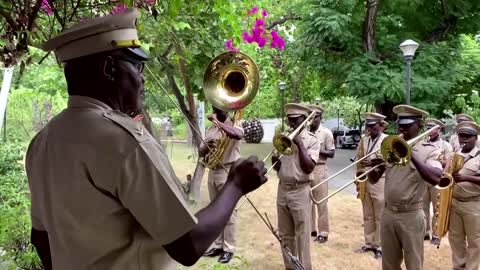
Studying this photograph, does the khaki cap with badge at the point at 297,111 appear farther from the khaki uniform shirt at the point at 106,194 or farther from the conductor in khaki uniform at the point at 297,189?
the khaki uniform shirt at the point at 106,194

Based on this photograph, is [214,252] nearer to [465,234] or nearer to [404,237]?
[404,237]

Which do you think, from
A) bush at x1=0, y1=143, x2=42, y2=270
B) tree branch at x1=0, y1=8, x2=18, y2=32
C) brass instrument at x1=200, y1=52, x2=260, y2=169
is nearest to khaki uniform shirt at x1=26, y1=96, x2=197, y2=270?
brass instrument at x1=200, y1=52, x2=260, y2=169

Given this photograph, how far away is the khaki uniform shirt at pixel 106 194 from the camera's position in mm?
1260

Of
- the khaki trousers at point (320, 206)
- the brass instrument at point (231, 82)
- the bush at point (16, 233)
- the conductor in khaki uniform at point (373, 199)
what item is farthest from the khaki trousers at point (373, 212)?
the bush at point (16, 233)

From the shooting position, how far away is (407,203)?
4.20 meters

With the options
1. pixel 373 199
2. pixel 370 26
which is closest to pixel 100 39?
pixel 373 199

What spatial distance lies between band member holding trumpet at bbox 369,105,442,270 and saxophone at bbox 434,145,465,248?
78 centimetres

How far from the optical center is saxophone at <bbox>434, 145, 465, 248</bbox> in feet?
16.0

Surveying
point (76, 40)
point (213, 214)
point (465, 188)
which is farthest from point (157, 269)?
point (465, 188)

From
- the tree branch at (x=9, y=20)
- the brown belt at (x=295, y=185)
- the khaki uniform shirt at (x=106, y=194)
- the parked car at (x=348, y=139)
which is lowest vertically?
the parked car at (x=348, y=139)

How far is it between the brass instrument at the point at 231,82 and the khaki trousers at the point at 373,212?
4072 millimetres

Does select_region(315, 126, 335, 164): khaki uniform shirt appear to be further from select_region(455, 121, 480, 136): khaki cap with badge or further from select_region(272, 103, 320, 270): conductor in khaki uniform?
select_region(455, 121, 480, 136): khaki cap with badge

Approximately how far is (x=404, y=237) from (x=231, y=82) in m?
2.38

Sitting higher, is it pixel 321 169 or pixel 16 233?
pixel 16 233
